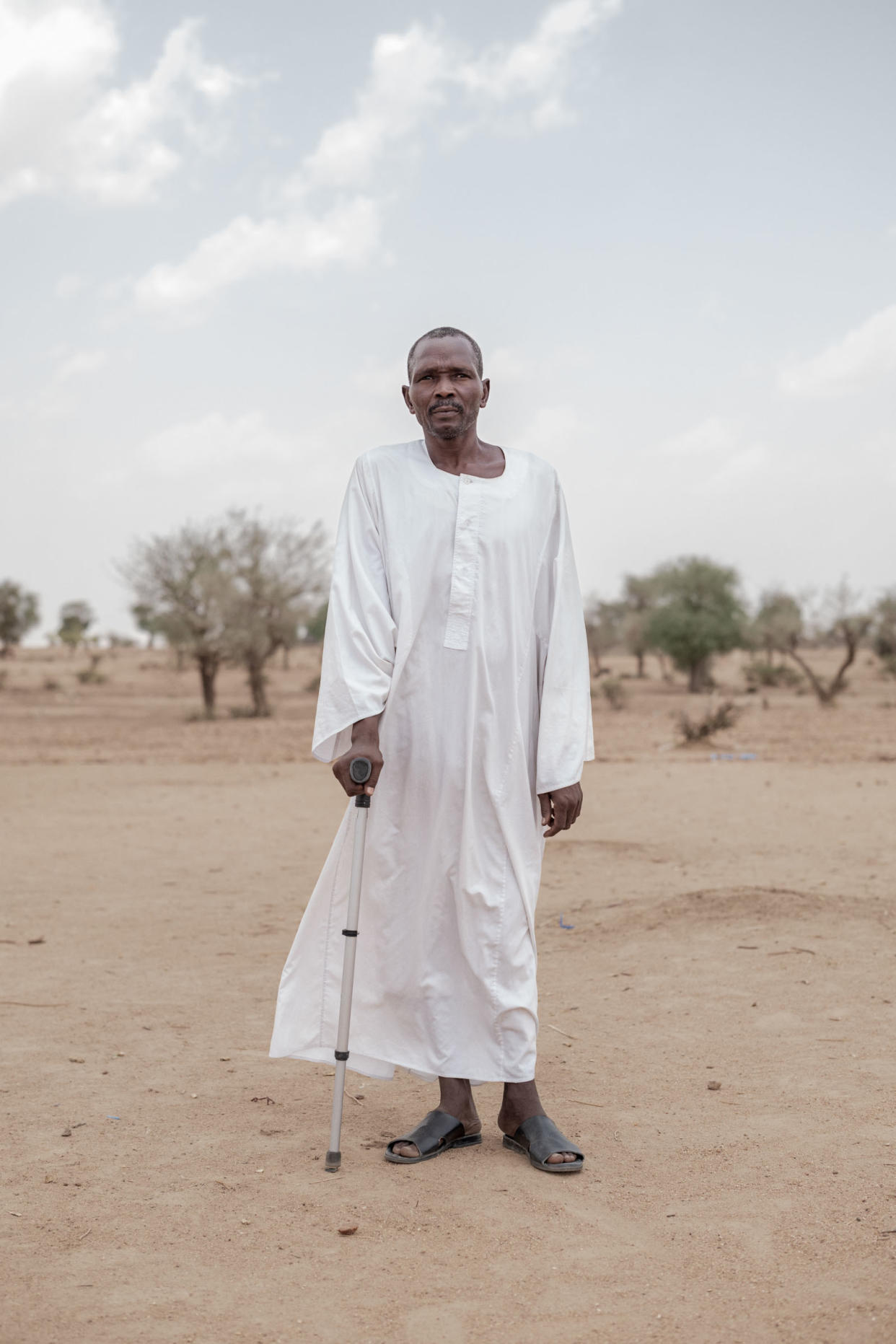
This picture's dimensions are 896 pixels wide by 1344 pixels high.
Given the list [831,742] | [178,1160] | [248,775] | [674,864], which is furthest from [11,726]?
[178,1160]

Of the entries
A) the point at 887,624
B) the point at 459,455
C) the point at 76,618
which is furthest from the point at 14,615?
the point at 459,455

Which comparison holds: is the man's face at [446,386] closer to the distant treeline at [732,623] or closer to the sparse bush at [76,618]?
the distant treeline at [732,623]

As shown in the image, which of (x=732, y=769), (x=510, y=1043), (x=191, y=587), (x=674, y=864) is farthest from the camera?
(x=191, y=587)

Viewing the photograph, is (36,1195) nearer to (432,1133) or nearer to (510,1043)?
(432,1133)

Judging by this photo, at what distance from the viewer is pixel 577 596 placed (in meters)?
3.62

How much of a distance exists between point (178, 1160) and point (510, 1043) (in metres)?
0.97

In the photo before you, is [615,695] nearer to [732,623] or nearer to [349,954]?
[732,623]

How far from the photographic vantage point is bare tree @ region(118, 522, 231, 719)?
27797mm

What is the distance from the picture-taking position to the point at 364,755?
3.28 m

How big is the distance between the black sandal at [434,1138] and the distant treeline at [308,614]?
80.8 ft

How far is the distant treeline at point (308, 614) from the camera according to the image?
28.0 m

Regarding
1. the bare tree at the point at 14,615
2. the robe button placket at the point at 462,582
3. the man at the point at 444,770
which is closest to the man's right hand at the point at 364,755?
the man at the point at 444,770

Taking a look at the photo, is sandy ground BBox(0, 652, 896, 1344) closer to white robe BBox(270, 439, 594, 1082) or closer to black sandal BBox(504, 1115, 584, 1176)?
black sandal BBox(504, 1115, 584, 1176)

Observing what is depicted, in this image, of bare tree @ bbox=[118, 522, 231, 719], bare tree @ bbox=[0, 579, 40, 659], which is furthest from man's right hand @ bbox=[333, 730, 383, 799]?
bare tree @ bbox=[0, 579, 40, 659]
